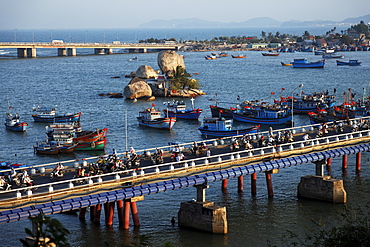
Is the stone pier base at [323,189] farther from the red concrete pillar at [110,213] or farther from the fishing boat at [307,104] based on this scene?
the fishing boat at [307,104]

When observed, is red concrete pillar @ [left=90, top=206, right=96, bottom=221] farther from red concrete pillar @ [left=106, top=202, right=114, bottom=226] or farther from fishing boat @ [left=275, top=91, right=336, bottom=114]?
fishing boat @ [left=275, top=91, right=336, bottom=114]

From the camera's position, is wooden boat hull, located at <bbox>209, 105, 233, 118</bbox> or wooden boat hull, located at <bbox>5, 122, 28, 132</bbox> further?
wooden boat hull, located at <bbox>209, 105, 233, 118</bbox>

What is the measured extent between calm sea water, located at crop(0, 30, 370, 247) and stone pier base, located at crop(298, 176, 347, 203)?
68 cm

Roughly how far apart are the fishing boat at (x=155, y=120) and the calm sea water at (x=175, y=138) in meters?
1.31

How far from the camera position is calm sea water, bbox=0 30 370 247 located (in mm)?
42594

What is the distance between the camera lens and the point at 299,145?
5081 cm

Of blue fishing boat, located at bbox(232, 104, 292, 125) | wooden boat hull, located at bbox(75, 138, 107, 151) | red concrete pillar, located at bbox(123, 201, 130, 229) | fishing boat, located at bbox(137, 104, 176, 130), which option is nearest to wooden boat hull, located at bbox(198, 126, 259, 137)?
fishing boat, located at bbox(137, 104, 176, 130)

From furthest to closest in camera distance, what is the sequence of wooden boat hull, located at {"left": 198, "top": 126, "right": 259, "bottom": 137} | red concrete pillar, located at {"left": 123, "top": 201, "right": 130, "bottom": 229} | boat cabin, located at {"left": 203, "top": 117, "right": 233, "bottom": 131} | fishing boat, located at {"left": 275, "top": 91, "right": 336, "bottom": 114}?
fishing boat, located at {"left": 275, "top": 91, "right": 336, "bottom": 114}, boat cabin, located at {"left": 203, "top": 117, "right": 233, "bottom": 131}, wooden boat hull, located at {"left": 198, "top": 126, "right": 259, "bottom": 137}, red concrete pillar, located at {"left": 123, "top": 201, "right": 130, "bottom": 229}

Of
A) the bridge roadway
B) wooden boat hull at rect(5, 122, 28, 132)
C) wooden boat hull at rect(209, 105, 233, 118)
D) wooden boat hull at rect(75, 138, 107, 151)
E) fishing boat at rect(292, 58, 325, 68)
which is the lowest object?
wooden boat hull at rect(75, 138, 107, 151)

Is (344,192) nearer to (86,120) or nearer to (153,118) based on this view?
(153,118)

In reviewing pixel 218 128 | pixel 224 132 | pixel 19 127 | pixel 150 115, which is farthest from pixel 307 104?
pixel 19 127

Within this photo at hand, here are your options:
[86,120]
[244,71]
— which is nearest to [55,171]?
[86,120]

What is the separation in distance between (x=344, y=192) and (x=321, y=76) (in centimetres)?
12190

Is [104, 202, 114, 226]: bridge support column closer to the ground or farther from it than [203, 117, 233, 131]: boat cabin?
closer to the ground
